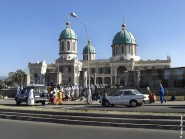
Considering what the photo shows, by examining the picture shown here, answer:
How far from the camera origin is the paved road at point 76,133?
12109 mm

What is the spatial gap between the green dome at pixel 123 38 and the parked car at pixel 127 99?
10206 centimetres

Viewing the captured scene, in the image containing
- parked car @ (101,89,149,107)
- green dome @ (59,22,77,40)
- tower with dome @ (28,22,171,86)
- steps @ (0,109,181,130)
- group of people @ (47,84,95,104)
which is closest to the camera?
steps @ (0,109,181,130)

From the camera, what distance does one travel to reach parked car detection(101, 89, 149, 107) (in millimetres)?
25062

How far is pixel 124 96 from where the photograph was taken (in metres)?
25.5

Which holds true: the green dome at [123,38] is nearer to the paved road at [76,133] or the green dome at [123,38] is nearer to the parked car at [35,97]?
the parked car at [35,97]

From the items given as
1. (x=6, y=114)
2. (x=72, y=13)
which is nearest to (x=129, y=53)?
(x=72, y=13)

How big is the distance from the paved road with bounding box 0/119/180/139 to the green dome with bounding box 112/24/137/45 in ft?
371

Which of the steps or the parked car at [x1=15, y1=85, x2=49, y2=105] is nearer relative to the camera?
the steps

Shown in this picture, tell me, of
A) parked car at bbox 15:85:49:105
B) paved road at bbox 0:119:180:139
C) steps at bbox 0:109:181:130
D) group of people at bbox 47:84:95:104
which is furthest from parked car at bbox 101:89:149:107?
paved road at bbox 0:119:180:139

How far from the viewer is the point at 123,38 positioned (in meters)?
127

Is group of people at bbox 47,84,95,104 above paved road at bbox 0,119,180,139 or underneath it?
above

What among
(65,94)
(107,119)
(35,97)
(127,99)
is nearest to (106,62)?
(65,94)

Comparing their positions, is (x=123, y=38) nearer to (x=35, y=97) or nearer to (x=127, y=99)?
(x=35, y=97)

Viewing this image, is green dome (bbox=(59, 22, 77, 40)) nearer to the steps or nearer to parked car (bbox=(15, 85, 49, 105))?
parked car (bbox=(15, 85, 49, 105))
